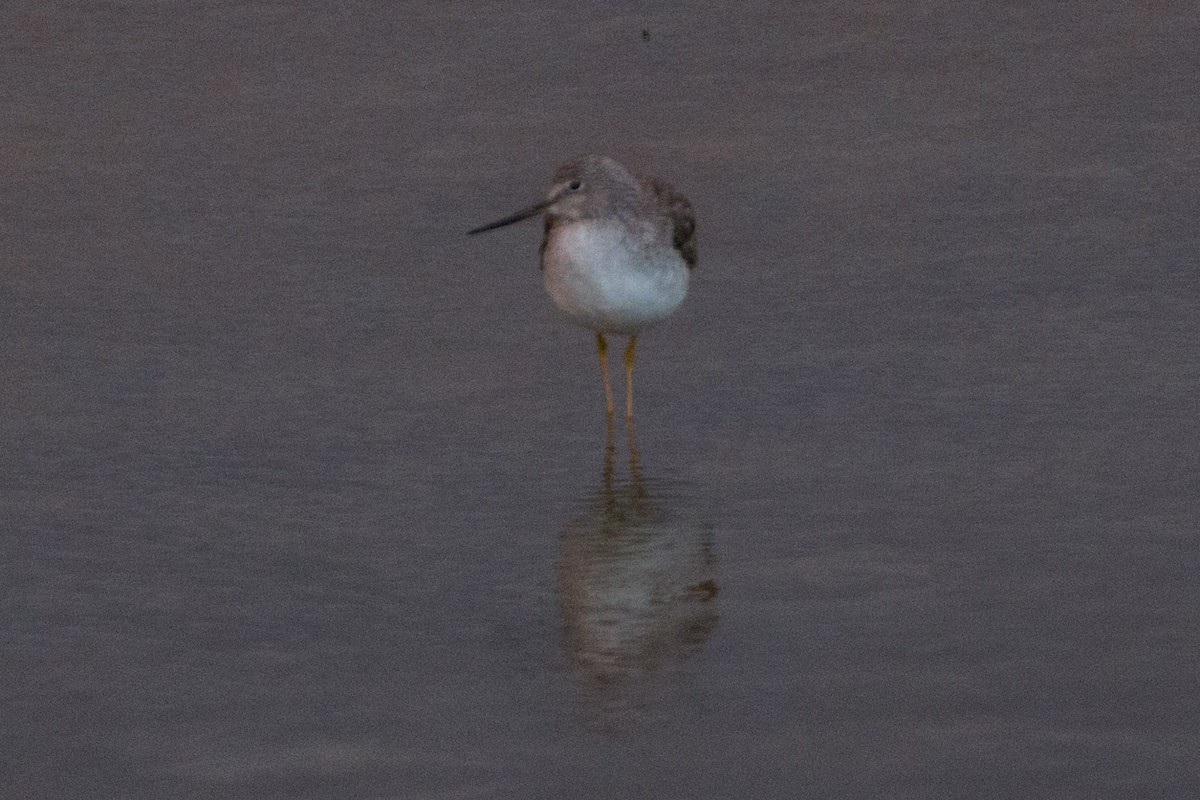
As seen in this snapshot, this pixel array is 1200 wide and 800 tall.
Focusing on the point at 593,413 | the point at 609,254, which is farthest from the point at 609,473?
the point at 609,254

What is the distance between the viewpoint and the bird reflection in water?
7.36 metres

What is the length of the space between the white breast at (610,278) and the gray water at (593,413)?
300 mm

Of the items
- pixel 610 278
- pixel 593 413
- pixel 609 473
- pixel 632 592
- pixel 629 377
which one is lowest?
pixel 632 592

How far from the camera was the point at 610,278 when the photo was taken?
10414 millimetres

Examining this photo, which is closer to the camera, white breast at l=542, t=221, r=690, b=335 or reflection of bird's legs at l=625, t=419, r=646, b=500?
reflection of bird's legs at l=625, t=419, r=646, b=500

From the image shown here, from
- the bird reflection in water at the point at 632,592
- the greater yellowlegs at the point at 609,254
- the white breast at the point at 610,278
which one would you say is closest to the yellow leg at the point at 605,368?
the greater yellowlegs at the point at 609,254

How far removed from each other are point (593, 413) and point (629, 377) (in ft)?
0.97

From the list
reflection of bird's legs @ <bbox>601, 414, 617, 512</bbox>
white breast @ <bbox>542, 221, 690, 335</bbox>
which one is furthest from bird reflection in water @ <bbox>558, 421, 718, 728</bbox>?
white breast @ <bbox>542, 221, 690, 335</bbox>

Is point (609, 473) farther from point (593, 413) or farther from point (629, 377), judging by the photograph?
point (629, 377)

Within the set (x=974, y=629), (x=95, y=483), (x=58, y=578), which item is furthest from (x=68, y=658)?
(x=974, y=629)

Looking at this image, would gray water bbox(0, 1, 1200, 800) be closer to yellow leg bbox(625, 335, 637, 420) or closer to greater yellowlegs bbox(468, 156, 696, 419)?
yellow leg bbox(625, 335, 637, 420)

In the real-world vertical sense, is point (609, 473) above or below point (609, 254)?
below

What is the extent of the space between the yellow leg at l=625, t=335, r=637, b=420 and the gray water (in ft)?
0.32

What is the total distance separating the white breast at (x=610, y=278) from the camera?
34.1 ft
